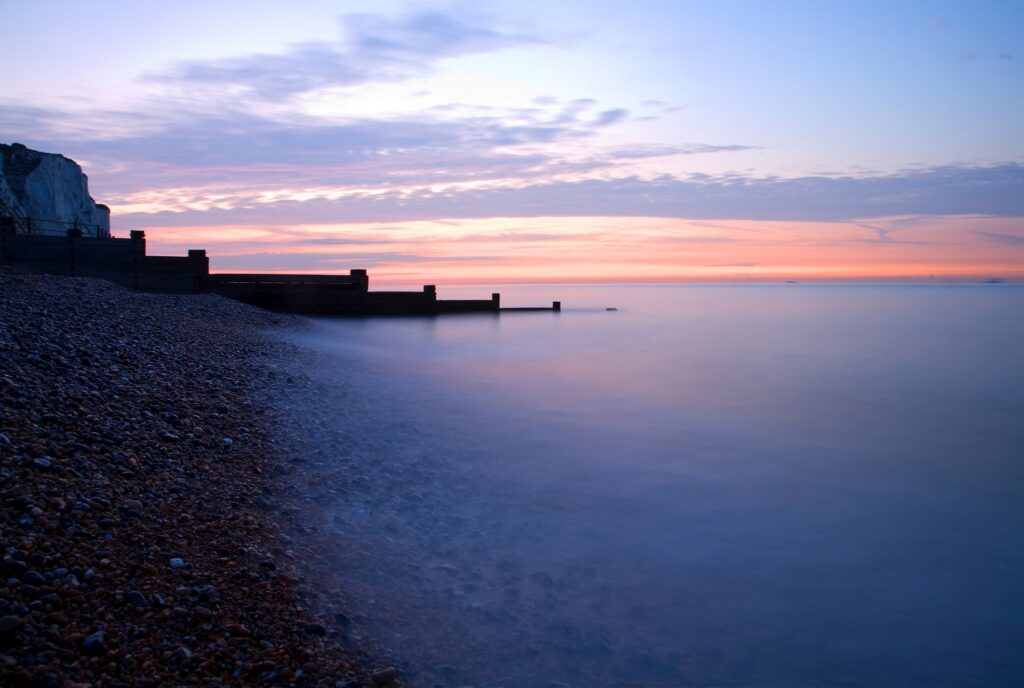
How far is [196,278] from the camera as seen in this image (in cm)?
2525

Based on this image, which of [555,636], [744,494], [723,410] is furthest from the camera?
[723,410]

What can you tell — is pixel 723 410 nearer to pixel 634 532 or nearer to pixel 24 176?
pixel 634 532

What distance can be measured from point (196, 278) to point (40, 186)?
20.7 metres

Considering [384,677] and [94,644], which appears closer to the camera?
[94,644]

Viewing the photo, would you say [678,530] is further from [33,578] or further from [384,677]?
[33,578]

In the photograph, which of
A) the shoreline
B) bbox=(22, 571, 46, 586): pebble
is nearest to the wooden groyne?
the shoreline

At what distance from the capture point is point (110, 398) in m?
7.62

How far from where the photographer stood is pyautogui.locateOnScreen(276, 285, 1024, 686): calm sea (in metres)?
4.89

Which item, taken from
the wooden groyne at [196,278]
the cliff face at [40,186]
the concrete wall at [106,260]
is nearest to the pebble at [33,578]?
the concrete wall at [106,260]

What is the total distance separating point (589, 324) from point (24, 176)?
3153cm

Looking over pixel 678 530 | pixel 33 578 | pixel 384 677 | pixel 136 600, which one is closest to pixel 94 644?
pixel 136 600

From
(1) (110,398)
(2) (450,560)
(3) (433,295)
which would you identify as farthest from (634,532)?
(3) (433,295)

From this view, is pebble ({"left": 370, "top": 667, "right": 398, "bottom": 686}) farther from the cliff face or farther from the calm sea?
the cliff face

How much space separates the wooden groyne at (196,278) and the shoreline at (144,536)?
48.1 feet
